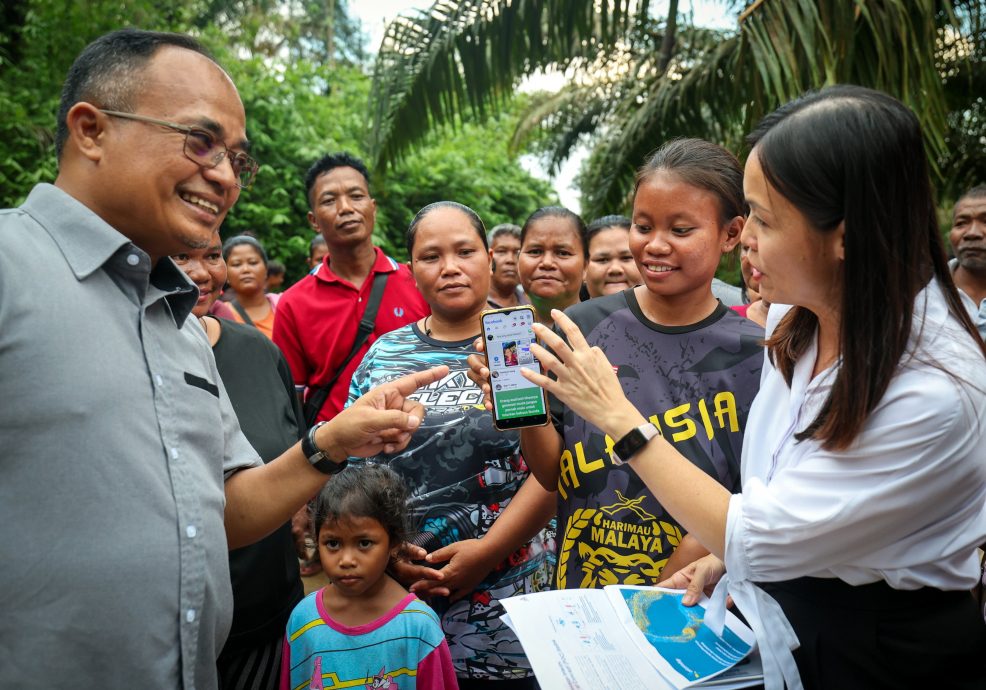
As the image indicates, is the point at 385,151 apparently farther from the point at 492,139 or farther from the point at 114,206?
the point at 492,139

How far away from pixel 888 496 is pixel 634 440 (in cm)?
55

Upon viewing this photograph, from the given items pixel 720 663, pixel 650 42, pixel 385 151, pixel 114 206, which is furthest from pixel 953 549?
pixel 650 42

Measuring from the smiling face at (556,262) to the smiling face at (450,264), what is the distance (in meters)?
0.94

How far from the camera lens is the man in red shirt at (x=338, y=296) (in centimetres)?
423

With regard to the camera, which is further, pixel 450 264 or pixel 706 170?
pixel 450 264

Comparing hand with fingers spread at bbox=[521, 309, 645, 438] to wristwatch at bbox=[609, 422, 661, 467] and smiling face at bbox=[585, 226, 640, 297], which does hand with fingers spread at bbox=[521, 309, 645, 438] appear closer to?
wristwatch at bbox=[609, 422, 661, 467]

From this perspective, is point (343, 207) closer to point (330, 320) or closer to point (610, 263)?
point (330, 320)

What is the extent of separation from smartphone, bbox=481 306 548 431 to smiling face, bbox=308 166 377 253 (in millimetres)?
2283

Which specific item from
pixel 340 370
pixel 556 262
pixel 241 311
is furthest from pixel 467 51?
pixel 340 370

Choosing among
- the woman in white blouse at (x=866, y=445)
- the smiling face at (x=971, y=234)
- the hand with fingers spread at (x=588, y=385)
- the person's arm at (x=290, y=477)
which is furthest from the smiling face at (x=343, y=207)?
the smiling face at (x=971, y=234)

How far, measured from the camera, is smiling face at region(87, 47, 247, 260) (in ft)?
5.78

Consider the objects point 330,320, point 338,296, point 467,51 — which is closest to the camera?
point 330,320

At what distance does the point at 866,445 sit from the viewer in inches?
61.6

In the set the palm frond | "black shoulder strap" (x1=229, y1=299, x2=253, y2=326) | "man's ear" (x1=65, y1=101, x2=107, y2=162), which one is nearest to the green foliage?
the palm frond
